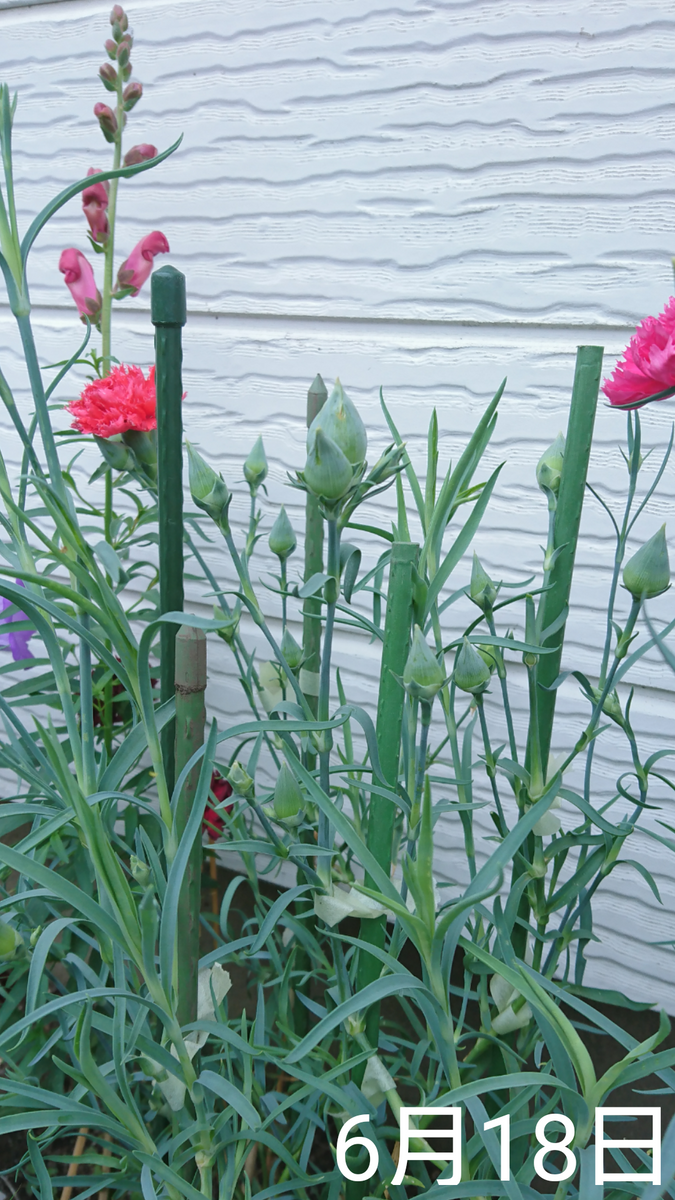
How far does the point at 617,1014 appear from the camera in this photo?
99 cm

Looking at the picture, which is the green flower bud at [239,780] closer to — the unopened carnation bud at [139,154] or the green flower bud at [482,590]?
the green flower bud at [482,590]

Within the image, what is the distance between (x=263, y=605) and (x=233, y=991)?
518 mm

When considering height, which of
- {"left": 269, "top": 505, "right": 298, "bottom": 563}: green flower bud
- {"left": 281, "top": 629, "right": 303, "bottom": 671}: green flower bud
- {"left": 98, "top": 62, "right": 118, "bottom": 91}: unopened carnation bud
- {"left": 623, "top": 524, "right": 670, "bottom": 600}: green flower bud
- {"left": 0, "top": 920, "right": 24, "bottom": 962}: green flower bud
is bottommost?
{"left": 0, "top": 920, "right": 24, "bottom": 962}: green flower bud

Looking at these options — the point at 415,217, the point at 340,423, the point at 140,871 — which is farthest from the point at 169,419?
the point at 415,217

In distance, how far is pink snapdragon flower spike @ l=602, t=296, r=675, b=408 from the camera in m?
0.39

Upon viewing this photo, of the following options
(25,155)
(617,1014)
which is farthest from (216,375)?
(617,1014)

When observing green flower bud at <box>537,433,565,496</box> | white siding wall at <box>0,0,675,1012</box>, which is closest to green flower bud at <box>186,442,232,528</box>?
green flower bud at <box>537,433,565,496</box>

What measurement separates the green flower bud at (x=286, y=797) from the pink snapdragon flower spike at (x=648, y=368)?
0.28m

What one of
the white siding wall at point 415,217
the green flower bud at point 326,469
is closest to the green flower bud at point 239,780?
the green flower bud at point 326,469

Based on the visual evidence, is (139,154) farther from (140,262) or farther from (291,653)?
(291,653)

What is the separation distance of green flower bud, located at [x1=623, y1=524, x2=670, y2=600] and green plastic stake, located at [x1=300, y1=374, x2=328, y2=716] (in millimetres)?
241

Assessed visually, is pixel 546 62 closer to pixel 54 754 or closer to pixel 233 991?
pixel 54 754

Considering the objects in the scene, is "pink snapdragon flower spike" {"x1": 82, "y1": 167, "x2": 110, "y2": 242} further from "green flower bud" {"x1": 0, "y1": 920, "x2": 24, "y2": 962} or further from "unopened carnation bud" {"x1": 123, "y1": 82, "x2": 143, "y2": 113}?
"green flower bud" {"x1": 0, "y1": 920, "x2": 24, "y2": 962}

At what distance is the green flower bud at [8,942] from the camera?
448mm
